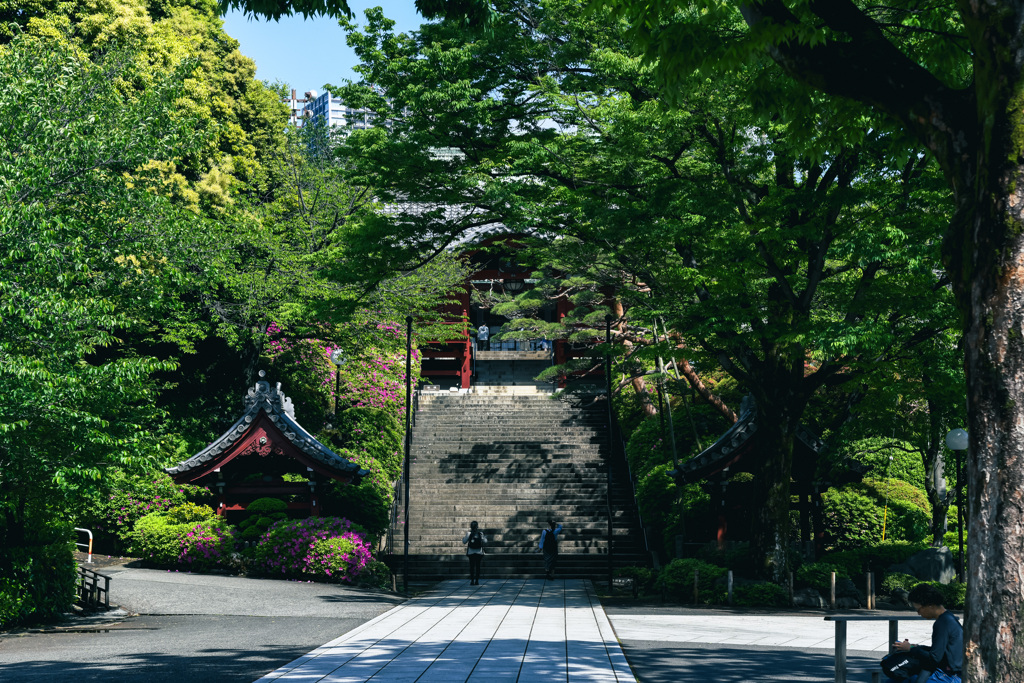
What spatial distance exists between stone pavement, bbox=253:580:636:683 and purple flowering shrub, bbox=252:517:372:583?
12.4 feet

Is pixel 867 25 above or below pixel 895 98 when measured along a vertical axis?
above

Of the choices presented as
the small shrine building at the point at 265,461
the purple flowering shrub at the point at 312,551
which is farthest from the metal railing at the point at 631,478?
the small shrine building at the point at 265,461

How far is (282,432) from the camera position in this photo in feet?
78.4

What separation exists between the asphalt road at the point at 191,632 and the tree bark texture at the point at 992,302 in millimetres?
7942

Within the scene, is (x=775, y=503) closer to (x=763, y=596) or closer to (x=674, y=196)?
(x=763, y=596)

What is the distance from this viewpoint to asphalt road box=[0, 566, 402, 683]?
10.2 meters

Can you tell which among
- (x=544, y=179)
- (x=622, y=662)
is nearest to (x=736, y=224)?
(x=544, y=179)

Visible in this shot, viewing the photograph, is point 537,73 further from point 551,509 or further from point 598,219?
point 551,509

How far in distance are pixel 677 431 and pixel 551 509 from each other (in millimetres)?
5212

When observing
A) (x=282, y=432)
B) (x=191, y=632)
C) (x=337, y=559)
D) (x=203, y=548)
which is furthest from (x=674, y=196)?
(x=203, y=548)

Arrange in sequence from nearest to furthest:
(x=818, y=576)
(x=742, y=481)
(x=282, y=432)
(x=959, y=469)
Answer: (x=818, y=576) → (x=959, y=469) → (x=742, y=481) → (x=282, y=432)

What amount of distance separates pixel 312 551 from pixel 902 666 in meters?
17.1

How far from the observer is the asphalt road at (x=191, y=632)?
1025cm

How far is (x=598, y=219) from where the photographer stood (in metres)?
17.4
